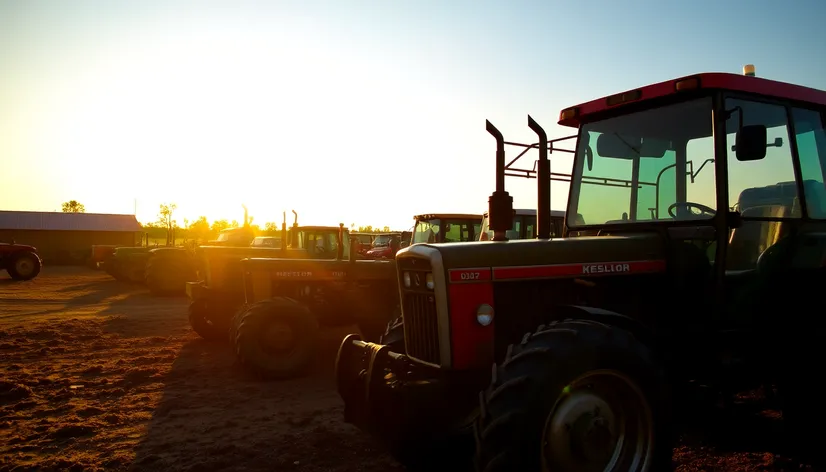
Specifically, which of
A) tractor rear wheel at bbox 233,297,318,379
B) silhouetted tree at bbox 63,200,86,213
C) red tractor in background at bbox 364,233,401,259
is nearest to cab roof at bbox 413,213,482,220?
red tractor in background at bbox 364,233,401,259

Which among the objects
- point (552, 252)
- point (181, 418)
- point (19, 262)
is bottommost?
point (181, 418)

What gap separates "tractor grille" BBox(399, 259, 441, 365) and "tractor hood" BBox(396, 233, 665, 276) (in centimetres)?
10

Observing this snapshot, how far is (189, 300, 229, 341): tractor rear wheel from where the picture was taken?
10.2 m

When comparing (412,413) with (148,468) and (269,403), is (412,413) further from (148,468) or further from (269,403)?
(269,403)

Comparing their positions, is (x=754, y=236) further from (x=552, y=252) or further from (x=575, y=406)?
(x=575, y=406)

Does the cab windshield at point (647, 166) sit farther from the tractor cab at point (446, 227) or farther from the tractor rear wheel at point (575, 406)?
the tractor cab at point (446, 227)

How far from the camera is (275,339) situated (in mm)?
7551

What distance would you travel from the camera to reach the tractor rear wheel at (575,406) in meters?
2.88

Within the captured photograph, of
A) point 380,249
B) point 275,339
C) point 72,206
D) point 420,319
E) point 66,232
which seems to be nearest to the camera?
point 420,319

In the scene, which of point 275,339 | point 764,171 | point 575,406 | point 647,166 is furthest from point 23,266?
point 764,171

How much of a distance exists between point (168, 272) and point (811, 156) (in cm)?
1822

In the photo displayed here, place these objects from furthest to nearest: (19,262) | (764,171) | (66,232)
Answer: (66,232), (19,262), (764,171)

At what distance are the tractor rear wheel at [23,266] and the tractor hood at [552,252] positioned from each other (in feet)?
84.3

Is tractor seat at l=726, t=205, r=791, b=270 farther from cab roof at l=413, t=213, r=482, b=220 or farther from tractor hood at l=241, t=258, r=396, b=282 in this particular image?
cab roof at l=413, t=213, r=482, b=220
